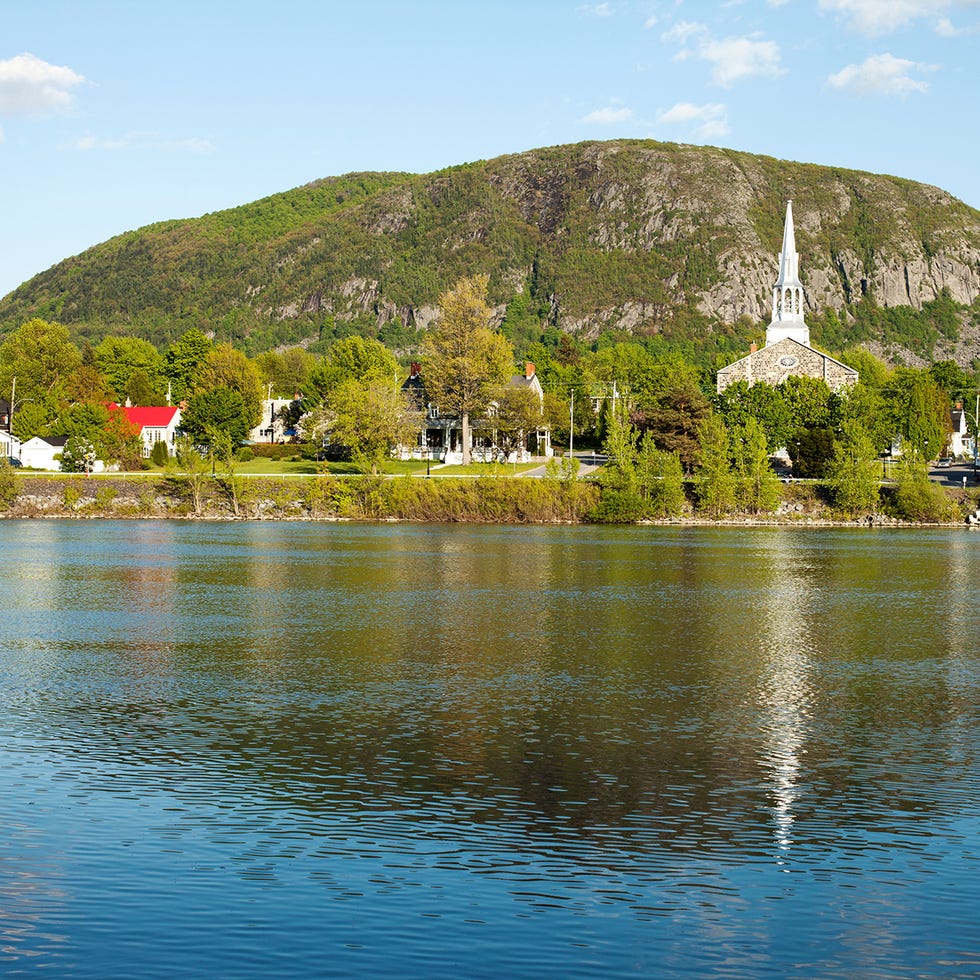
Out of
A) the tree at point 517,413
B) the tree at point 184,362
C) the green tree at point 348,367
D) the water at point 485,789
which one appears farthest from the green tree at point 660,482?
the tree at point 184,362

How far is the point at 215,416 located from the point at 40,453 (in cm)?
1790

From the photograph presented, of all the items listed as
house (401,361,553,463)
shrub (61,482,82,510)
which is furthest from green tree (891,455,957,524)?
shrub (61,482,82,510)

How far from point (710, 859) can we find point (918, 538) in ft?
250

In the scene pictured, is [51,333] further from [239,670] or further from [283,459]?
[239,670]

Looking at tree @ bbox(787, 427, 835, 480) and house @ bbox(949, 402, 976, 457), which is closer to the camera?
tree @ bbox(787, 427, 835, 480)

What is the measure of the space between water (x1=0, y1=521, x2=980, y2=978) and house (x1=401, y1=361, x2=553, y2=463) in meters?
81.0

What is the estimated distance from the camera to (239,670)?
33688 mm

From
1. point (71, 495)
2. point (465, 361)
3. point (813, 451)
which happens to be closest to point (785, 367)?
point (813, 451)

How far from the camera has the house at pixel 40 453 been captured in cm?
12525

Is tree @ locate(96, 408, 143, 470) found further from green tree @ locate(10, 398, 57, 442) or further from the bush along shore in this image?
the bush along shore

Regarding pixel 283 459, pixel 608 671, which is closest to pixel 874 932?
pixel 608 671

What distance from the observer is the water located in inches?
588

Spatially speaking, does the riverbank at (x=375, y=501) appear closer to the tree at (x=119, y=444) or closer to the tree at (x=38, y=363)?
the tree at (x=119, y=444)

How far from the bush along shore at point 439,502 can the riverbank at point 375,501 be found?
8 cm
